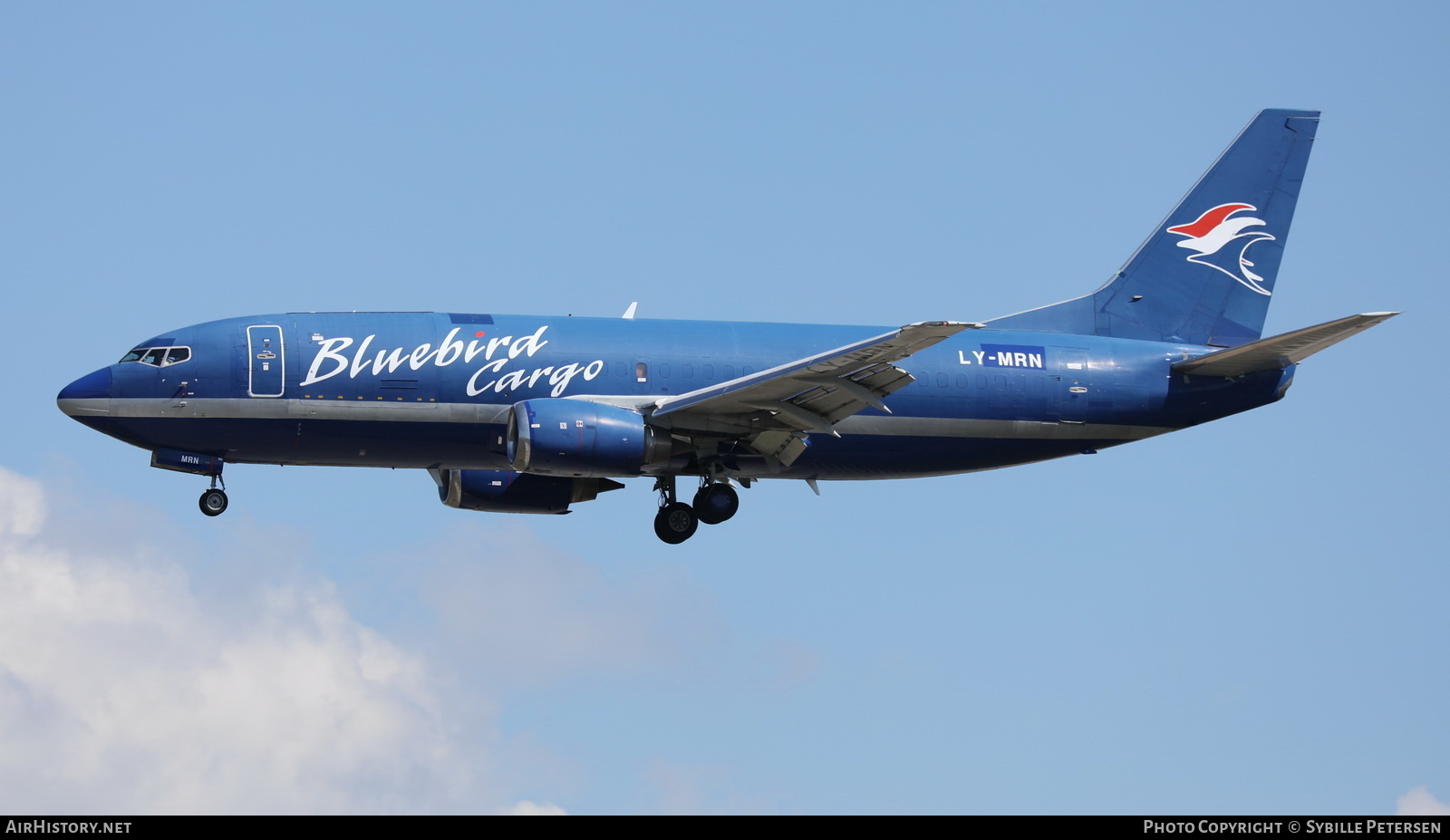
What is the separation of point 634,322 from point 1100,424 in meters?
11.8

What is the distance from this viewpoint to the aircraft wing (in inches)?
1534

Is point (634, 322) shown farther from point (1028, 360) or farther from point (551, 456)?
point (1028, 360)

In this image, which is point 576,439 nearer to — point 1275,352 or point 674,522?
point 674,522

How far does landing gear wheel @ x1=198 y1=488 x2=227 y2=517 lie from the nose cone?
2.87 m

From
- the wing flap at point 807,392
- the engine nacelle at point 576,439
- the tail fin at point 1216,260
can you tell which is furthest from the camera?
the tail fin at point 1216,260

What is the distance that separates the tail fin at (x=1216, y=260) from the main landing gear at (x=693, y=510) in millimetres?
9189

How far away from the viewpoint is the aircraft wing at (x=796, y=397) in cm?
3897

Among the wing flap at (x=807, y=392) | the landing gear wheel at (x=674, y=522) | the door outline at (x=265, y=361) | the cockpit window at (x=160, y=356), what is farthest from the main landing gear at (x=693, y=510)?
the cockpit window at (x=160, y=356)

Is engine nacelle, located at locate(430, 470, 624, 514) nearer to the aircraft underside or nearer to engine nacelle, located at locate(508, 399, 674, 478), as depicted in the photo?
the aircraft underside

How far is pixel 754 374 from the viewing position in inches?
1646

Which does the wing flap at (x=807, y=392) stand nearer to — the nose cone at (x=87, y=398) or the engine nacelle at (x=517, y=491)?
the engine nacelle at (x=517, y=491)

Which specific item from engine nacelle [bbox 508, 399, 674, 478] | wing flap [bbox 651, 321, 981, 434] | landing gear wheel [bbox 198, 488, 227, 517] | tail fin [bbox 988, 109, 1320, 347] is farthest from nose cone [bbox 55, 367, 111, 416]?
tail fin [bbox 988, 109, 1320, 347]

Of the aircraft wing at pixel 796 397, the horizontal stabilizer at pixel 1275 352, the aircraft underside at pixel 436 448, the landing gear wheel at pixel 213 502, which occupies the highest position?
the horizontal stabilizer at pixel 1275 352

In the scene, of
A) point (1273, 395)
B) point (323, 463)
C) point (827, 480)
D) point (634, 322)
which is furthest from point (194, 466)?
point (1273, 395)
